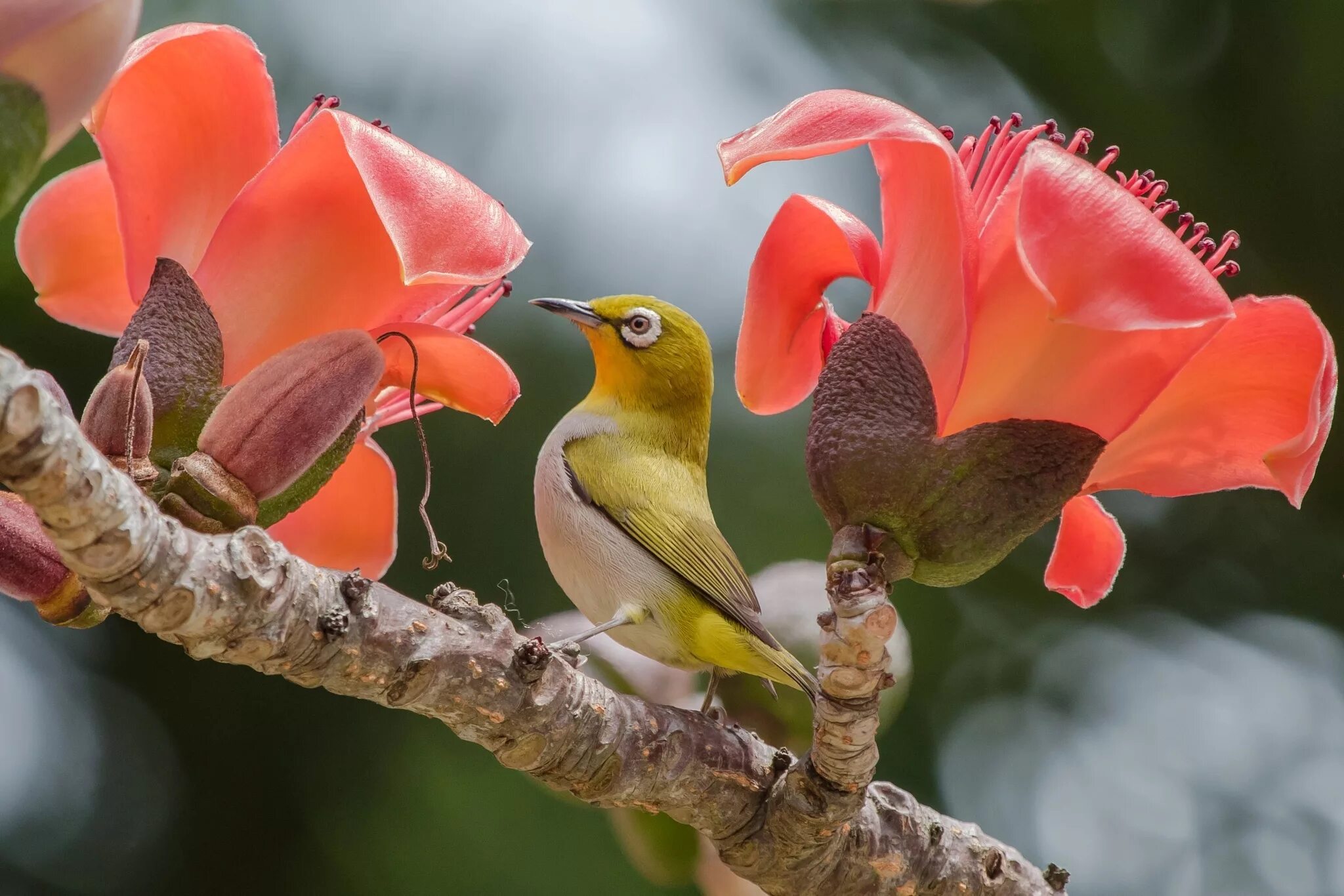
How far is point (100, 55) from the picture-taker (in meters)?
0.72

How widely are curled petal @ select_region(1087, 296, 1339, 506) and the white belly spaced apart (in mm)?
614

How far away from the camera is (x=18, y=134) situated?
2.29ft

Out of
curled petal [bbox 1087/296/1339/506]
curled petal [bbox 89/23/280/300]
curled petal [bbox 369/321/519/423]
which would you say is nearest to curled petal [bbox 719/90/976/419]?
curled petal [bbox 1087/296/1339/506]

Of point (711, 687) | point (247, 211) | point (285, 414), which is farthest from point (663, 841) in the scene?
point (247, 211)

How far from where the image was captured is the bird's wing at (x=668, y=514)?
1525mm

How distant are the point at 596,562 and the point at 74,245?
0.72 metres

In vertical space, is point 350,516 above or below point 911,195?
below

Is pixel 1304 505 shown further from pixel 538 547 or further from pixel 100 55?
pixel 100 55

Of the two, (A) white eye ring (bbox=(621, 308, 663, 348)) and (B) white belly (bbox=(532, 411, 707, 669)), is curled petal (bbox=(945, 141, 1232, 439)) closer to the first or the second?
(B) white belly (bbox=(532, 411, 707, 669))

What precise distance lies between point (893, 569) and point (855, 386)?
0.15m

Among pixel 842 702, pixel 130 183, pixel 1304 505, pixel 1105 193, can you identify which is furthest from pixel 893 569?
pixel 1304 505

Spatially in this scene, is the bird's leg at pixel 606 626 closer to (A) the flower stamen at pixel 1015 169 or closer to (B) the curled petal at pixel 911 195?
(B) the curled petal at pixel 911 195

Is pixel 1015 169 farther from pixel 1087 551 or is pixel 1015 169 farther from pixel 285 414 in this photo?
pixel 285 414

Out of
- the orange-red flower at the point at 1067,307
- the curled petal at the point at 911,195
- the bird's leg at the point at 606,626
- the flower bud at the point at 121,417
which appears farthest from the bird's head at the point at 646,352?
the flower bud at the point at 121,417
